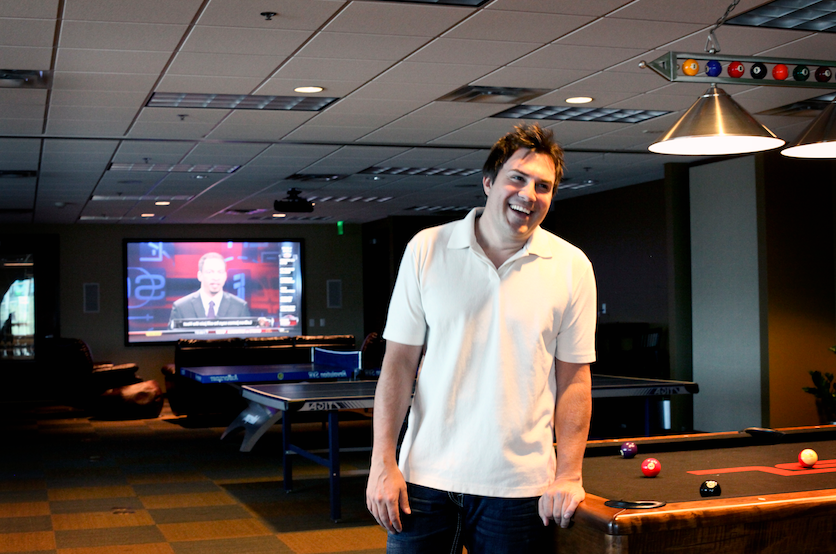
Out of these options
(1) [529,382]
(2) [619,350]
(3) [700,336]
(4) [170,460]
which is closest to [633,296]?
(2) [619,350]

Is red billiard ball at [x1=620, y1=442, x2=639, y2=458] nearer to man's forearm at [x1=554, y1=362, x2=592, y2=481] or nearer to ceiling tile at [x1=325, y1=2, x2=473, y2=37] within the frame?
man's forearm at [x1=554, y1=362, x2=592, y2=481]

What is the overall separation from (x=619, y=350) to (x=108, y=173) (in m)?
6.14

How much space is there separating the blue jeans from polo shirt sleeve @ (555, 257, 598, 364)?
338mm

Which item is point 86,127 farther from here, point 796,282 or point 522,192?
point 796,282

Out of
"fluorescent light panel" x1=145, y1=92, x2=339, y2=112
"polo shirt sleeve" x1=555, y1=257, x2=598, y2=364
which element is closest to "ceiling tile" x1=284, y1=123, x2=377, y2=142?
"fluorescent light panel" x1=145, y1=92, x2=339, y2=112

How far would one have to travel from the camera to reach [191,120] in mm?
6723

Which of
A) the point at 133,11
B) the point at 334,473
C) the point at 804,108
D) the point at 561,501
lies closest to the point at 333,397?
the point at 334,473

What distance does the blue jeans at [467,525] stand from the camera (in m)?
1.93

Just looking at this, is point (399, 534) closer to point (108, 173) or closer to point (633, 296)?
point (108, 173)

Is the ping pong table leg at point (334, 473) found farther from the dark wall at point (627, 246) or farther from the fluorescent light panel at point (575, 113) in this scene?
the dark wall at point (627, 246)

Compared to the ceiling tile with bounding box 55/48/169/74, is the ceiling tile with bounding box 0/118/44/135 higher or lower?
lower

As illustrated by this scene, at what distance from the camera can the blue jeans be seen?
193 centimetres

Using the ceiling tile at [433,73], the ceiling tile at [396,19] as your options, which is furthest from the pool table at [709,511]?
the ceiling tile at [433,73]

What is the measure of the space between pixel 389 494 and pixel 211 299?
13.8 metres
